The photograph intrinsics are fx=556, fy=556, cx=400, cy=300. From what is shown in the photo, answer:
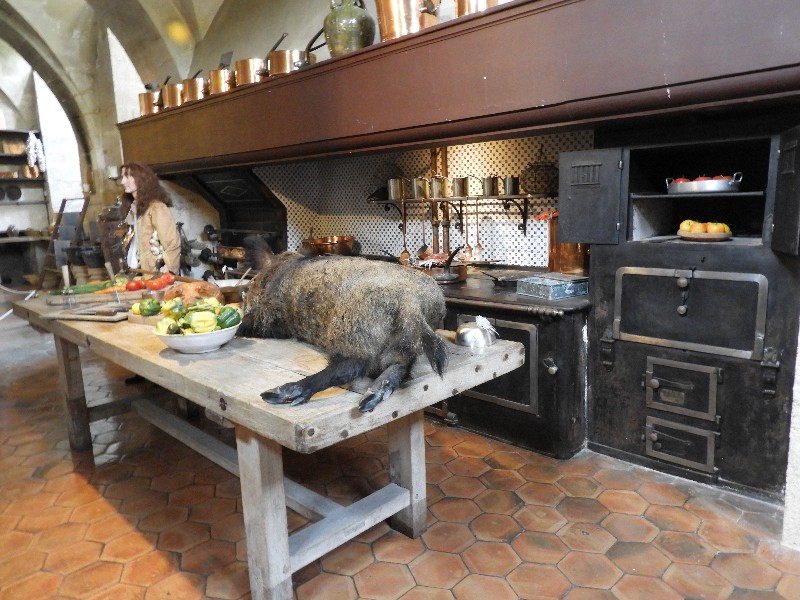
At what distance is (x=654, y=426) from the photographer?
3209 millimetres

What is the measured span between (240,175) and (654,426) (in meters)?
4.71

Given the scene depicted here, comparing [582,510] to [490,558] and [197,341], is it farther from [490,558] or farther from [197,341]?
[197,341]

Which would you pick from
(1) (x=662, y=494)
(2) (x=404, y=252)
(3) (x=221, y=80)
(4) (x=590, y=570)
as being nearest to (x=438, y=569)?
(4) (x=590, y=570)

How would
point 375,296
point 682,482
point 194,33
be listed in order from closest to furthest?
1. point 375,296
2. point 682,482
3. point 194,33

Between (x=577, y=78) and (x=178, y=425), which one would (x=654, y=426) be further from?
(x=178, y=425)

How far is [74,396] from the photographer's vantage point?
3.73 metres

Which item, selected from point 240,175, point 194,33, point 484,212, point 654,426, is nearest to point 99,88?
point 194,33

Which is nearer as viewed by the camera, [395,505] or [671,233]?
[395,505]

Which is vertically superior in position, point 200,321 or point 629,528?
point 200,321

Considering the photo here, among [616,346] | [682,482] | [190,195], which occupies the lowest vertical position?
[682,482]

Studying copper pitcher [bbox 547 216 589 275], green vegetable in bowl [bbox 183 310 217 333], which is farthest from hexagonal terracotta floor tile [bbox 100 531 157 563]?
copper pitcher [bbox 547 216 589 275]

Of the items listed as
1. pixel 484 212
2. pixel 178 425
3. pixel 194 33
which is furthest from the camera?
pixel 194 33

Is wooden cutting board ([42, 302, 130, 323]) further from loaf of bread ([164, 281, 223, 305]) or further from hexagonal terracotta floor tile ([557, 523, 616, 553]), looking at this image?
hexagonal terracotta floor tile ([557, 523, 616, 553])

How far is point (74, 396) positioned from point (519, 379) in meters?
2.95
